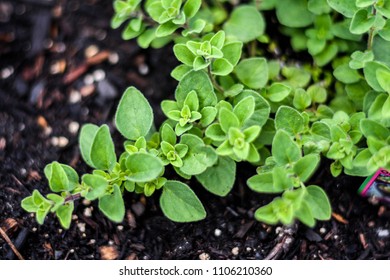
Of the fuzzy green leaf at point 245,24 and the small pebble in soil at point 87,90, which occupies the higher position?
the fuzzy green leaf at point 245,24

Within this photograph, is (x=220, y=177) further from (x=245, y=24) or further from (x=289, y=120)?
(x=245, y=24)

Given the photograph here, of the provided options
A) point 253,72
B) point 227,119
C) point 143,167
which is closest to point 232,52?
point 253,72

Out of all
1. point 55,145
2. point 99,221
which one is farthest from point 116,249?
point 55,145

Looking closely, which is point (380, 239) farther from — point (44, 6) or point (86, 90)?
point (44, 6)

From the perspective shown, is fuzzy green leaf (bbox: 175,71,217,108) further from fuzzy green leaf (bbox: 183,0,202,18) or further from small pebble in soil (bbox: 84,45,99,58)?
small pebble in soil (bbox: 84,45,99,58)

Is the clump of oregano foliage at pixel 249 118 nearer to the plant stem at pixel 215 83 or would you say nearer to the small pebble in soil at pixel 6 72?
the plant stem at pixel 215 83

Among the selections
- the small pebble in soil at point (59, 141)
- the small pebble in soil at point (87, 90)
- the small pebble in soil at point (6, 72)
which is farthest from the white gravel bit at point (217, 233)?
the small pebble in soil at point (6, 72)
